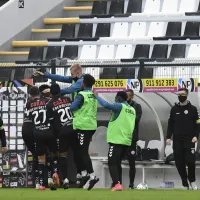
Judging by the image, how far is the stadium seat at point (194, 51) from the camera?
2431 centimetres

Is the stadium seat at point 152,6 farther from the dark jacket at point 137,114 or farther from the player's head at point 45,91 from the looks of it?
the player's head at point 45,91

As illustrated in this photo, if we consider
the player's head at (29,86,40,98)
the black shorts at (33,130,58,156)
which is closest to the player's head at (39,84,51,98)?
the player's head at (29,86,40,98)

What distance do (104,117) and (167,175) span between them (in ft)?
6.58

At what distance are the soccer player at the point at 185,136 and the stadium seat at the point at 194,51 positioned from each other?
468 centimetres

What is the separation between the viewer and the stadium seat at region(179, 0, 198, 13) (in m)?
27.2

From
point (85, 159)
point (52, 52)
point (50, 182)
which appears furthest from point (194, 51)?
point (50, 182)

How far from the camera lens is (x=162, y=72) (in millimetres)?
21703

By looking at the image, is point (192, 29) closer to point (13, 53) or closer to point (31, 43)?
point (31, 43)

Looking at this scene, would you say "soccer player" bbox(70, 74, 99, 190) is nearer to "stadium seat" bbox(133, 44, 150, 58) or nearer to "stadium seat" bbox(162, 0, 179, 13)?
"stadium seat" bbox(133, 44, 150, 58)

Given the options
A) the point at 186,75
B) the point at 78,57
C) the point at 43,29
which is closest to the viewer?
the point at 186,75

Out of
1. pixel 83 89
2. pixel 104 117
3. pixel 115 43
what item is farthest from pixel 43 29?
pixel 83 89

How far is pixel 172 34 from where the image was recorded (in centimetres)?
2591

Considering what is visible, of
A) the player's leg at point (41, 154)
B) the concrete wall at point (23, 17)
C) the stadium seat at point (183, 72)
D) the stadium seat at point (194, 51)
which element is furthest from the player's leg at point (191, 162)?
the concrete wall at point (23, 17)

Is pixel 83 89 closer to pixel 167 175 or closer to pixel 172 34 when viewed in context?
pixel 167 175
